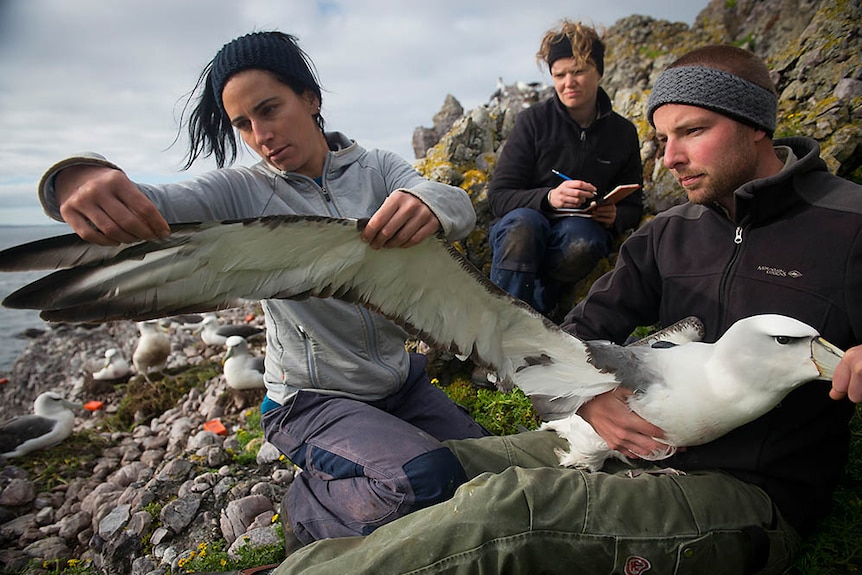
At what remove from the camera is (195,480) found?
3580mm

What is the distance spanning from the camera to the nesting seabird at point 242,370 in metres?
5.65

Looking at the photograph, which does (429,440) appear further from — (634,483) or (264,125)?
(264,125)

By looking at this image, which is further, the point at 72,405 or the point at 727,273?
the point at 72,405

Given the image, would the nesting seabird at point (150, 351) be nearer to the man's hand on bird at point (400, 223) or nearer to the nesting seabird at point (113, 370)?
the nesting seabird at point (113, 370)

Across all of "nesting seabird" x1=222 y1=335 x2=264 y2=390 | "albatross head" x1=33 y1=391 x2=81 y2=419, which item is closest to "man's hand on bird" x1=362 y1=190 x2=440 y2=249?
"nesting seabird" x1=222 y1=335 x2=264 y2=390

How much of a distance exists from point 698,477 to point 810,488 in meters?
0.50

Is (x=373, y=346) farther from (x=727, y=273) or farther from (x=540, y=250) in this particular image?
(x=540, y=250)

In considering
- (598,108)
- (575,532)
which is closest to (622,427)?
(575,532)

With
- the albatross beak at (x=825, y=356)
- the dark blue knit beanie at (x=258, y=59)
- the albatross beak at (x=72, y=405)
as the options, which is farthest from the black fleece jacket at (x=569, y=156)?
the albatross beak at (x=72, y=405)

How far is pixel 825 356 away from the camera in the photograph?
1744 millimetres

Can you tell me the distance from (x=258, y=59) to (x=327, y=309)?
1.29 meters

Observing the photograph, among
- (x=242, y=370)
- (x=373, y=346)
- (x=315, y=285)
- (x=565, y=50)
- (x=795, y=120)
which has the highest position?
(x=565, y=50)

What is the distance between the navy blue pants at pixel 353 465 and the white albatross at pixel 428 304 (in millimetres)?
527

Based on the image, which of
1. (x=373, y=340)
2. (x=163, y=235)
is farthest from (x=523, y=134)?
(x=163, y=235)
